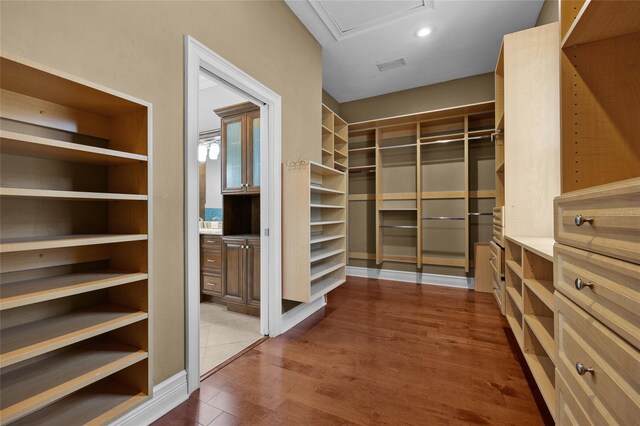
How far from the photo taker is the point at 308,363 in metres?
2.02

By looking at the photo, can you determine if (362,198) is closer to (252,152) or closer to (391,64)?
(391,64)

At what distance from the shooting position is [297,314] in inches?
110

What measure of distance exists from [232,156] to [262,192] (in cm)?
99

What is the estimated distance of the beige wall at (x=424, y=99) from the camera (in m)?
3.96

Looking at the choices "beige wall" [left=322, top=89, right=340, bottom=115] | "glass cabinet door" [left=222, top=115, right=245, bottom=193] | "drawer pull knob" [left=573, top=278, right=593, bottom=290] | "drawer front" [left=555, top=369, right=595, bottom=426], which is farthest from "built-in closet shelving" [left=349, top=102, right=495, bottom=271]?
"drawer pull knob" [left=573, top=278, right=593, bottom=290]

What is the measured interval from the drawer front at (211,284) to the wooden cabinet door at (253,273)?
428 millimetres

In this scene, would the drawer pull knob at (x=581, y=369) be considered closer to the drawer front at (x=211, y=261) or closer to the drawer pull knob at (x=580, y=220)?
the drawer pull knob at (x=580, y=220)

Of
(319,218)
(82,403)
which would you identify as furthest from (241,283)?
(82,403)

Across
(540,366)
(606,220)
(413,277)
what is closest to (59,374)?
(606,220)

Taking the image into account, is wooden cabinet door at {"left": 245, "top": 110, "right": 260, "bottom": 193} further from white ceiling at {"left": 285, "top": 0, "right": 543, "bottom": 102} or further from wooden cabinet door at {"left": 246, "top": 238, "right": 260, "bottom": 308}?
white ceiling at {"left": 285, "top": 0, "right": 543, "bottom": 102}

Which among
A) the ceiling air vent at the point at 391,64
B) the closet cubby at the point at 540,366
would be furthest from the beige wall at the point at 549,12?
the closet cubby at the point at 540,366

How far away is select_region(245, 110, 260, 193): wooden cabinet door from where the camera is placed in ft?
9.93

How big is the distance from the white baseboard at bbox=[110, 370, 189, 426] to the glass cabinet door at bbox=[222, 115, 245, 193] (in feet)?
6.45

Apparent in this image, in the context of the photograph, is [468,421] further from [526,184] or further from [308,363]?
[526,184]
